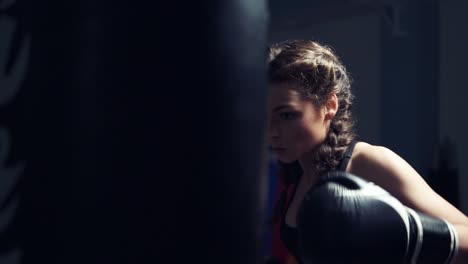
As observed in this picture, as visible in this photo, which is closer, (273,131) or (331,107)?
(273,131)

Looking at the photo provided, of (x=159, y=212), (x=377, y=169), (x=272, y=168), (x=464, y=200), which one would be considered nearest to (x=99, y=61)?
(x=159, y=212)

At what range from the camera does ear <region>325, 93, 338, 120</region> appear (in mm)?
1462

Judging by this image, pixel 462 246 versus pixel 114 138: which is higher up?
pixel 114 138

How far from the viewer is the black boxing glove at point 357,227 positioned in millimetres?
966

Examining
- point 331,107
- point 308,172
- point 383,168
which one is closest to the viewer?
point 383,168

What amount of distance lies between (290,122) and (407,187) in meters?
0.32

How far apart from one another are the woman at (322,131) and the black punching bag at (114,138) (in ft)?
2.38

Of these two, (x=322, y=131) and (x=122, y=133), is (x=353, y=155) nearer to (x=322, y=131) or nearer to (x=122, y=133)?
(x=322, y=131)

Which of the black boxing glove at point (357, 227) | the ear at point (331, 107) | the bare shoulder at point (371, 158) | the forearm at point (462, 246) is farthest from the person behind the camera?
the ear at point (331, 107)

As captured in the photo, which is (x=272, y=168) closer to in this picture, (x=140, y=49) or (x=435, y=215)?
(x=435, y=215)

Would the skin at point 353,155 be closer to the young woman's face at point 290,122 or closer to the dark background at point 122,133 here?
the young woman's face at point 290,122

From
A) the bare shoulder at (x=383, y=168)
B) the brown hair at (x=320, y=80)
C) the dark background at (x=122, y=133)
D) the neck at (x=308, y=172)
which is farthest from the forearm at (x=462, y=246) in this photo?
the dark background at (x=122, y=133)

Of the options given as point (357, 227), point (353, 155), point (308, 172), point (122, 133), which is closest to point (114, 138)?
point (122, 133)

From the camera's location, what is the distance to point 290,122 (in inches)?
53.4
